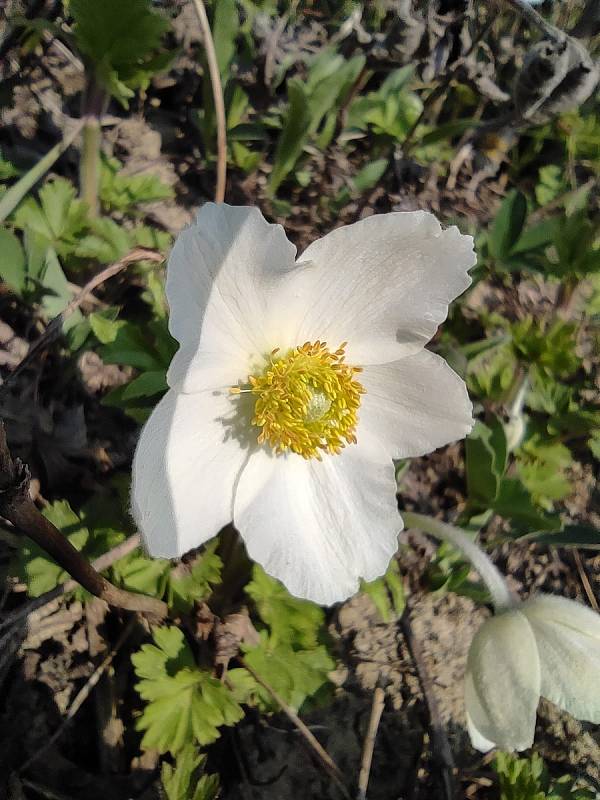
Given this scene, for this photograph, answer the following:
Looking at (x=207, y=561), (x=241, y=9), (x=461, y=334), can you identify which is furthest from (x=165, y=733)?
(x=241, y=9)

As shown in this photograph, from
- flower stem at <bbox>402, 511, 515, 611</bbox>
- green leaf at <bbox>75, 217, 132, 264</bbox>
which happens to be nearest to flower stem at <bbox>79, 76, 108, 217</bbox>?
green leaf at <bbox>75, 217, 132, 264</bbox>

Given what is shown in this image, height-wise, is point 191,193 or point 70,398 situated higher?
point 191,193

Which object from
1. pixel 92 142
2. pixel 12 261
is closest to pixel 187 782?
pixel 12 261

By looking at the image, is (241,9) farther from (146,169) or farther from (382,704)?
(382,704)

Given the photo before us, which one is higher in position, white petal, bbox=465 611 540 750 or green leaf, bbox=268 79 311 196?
green leaf, bbox=268 79 311 196

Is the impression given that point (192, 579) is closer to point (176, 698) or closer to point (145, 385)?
point (176, 698)

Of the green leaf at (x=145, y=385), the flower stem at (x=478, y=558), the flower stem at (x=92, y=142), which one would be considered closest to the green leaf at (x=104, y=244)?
the flower stem at (x=92, y=142)

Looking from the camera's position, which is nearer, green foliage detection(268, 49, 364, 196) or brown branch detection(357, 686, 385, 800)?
brown branch detection(357, 686, 385, 800)

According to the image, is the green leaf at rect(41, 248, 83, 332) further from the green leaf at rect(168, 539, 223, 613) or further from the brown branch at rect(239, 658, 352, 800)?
the brown branch at rect(239, 658, 352, 800)
